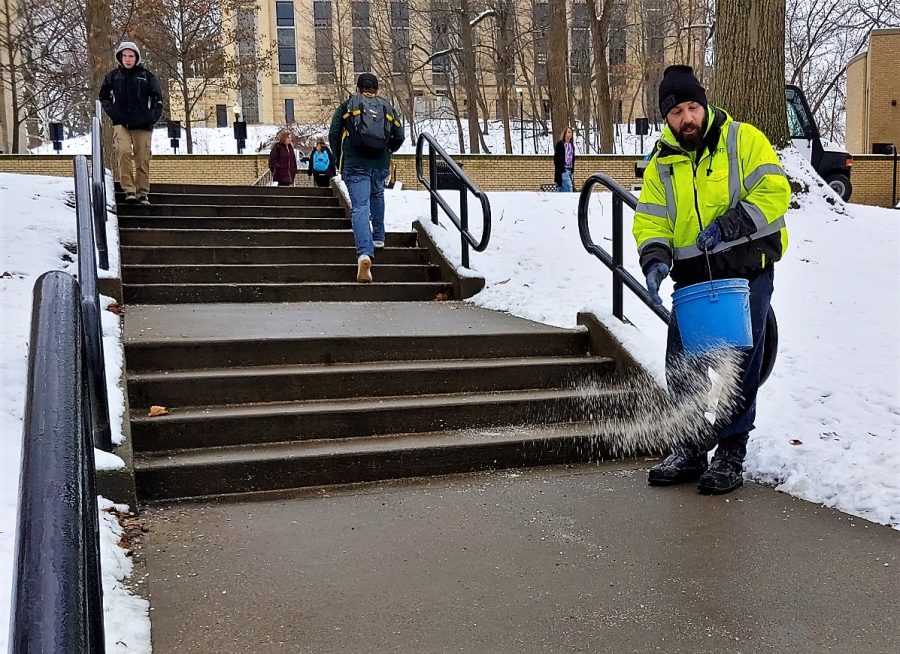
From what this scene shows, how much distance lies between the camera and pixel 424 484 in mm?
4012

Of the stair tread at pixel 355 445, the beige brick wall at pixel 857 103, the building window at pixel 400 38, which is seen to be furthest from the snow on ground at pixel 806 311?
the building window at pixel 400 38

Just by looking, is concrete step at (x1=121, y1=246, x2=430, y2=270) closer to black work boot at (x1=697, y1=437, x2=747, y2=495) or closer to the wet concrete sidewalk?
the wet concrete sidewalk

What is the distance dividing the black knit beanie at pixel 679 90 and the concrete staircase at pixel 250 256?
4.07 m

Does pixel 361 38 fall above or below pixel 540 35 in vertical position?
above

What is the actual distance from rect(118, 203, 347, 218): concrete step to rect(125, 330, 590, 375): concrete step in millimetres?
4125

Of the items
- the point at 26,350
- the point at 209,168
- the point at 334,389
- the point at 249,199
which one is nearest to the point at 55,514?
the point at 334,389

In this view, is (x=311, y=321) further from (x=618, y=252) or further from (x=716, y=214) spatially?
(x=716, y=214)

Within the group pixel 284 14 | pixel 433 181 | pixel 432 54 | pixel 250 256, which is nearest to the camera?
pixel 250 256

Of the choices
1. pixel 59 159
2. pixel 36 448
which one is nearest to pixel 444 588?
pixel 36 448

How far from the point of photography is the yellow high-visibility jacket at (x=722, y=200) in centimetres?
347

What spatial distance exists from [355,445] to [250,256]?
3993mm

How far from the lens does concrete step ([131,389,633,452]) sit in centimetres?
411

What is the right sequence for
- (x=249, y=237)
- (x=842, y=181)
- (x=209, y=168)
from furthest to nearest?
(x=209, y=168) < (x=842, y=181) < (x=249, y=237)

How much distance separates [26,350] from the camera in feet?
14.5
